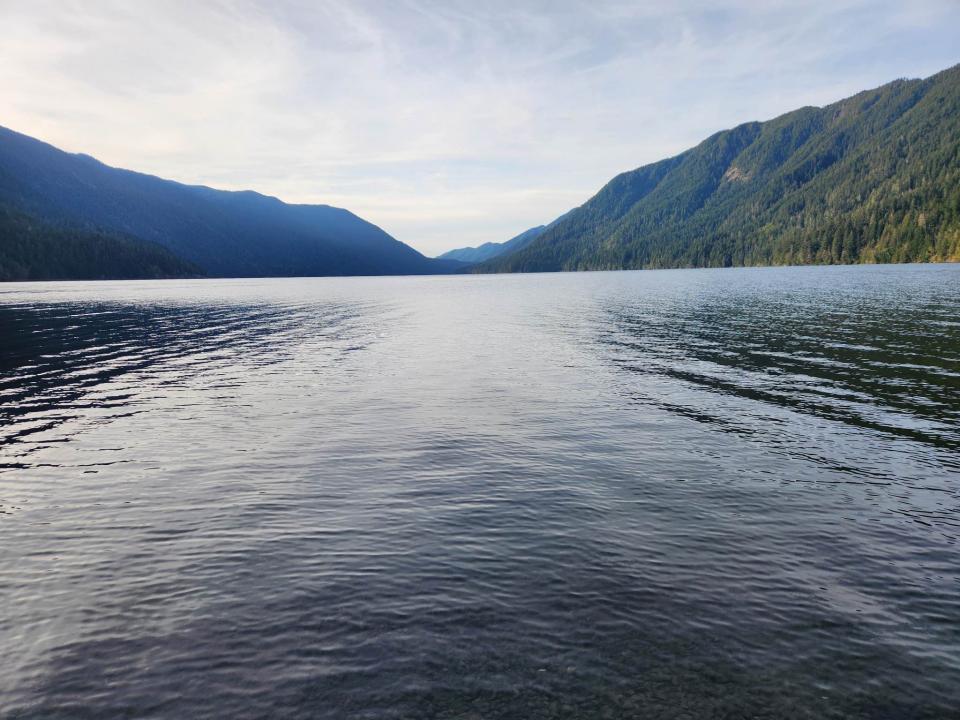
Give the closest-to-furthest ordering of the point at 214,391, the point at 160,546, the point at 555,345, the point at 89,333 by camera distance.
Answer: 1. the point at 160,546
2. the point at 214,391
3. the point at 555,345
4. the point at 89,333

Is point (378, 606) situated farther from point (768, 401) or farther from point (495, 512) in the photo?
point (768, 401)

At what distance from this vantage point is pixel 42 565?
15.7m

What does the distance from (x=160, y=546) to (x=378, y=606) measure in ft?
25.9

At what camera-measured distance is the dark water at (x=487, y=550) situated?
10.7 metres

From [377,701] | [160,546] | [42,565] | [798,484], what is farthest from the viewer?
[798,484]

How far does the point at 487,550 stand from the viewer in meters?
16.1

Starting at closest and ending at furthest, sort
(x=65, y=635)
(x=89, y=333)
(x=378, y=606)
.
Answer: (x=65, y=635), (x=378, y=606), (x=89, y=333)

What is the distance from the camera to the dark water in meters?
10.7

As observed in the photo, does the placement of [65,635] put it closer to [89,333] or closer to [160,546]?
[160,546]

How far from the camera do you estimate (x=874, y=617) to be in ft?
41.9

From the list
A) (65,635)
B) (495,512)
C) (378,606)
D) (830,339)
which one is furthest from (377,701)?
(830,339)

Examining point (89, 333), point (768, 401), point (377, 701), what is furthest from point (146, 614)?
point (89, 333)

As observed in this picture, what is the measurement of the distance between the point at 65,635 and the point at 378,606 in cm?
688

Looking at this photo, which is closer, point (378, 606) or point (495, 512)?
point (378, 606)
